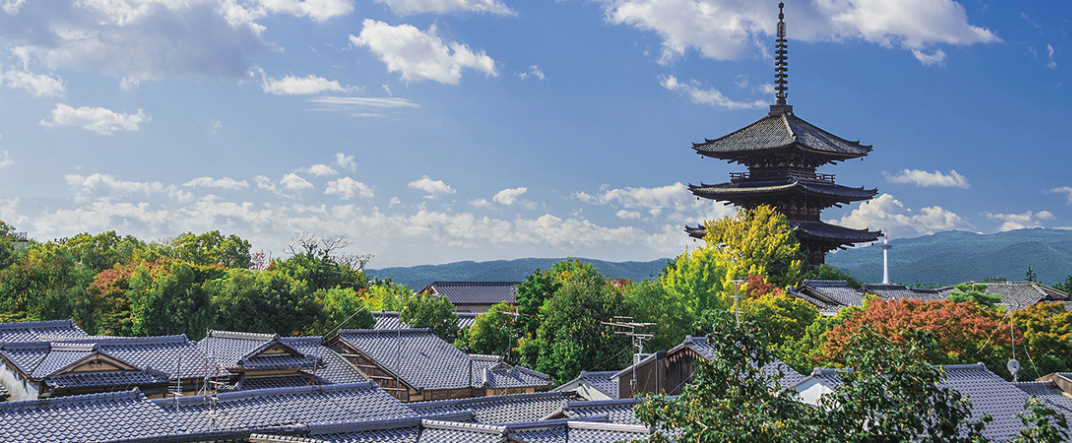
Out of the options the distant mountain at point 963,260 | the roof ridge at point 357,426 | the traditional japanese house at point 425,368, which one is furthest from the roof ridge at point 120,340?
the distant mountain at point 963,260

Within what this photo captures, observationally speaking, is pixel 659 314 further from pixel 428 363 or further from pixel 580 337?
pixel 428 363

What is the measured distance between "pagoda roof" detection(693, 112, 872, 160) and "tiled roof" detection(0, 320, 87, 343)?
1436 inches

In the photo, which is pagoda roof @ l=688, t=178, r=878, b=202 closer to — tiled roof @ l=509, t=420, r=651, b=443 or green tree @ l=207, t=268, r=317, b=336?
green tree @ l=207, t=268, r=317, b=336

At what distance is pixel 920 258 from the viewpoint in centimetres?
17538

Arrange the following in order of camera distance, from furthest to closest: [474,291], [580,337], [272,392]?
[474,291], [580,337], [272,392]

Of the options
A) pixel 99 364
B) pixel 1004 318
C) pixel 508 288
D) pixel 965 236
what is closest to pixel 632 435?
pixel 99 364

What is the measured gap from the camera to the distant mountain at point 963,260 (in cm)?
15625

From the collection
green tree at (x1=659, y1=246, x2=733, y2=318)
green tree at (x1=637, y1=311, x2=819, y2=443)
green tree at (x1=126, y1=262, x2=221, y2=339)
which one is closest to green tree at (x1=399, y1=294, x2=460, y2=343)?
green tree at (x1=126, y1=262, x2=221, y2=339)

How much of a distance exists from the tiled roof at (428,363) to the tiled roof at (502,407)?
4743 millimetres

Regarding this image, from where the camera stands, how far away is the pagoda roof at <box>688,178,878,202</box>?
160 ft

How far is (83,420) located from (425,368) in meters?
16.2

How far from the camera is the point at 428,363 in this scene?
97.7ft

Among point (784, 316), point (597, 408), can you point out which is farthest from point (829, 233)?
point (597, 408)

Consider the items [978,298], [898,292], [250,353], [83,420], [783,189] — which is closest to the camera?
[83,420]
